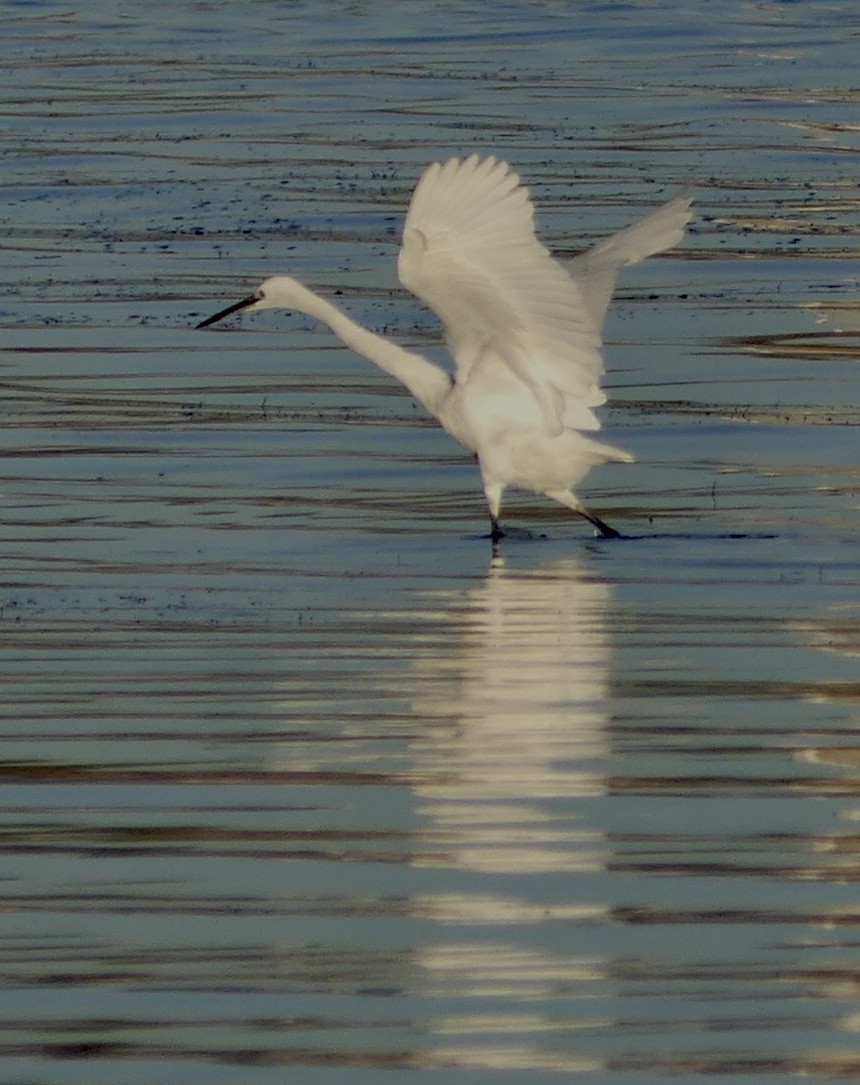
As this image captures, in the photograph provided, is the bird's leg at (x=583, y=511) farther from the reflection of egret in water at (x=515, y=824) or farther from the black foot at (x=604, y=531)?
the reflection of egret in water at (x=515, y=824)

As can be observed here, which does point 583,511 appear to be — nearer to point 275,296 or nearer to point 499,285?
point 499,285

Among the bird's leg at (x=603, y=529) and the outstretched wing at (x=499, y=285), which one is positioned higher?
the outstretched wing at (x=499, y=285)

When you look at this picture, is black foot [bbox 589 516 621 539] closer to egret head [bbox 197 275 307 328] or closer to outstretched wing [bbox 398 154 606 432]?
outstretched wing [bbox 398 154 606 432]

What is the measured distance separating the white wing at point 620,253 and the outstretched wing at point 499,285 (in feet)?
0.57

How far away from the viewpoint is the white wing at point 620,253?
1331 centimetres

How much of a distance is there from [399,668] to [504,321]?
2.98 metres

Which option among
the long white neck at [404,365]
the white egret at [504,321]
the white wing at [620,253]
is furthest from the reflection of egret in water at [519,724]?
the white wing at [620,253]

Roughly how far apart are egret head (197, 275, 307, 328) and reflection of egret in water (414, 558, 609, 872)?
2475 mm

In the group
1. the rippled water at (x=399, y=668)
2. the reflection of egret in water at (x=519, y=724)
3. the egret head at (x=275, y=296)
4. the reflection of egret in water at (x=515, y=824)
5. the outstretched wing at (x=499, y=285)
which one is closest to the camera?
the reflection of egret in water at (x=515, y=824)

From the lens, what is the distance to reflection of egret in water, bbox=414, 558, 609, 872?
744 cm

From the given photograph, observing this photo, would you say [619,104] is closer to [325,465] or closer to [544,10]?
[544,10]

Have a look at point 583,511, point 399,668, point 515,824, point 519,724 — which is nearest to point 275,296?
point 583,511

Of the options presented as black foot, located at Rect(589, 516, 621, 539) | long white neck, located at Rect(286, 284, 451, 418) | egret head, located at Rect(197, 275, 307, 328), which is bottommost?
black foot, located at Rect(589, 516, 621, 539)

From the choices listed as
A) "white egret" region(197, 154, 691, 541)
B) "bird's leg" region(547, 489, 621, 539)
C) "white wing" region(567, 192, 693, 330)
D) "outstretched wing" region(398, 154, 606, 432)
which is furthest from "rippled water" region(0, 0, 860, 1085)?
"white wing" region(567, 192, 693, 330)
